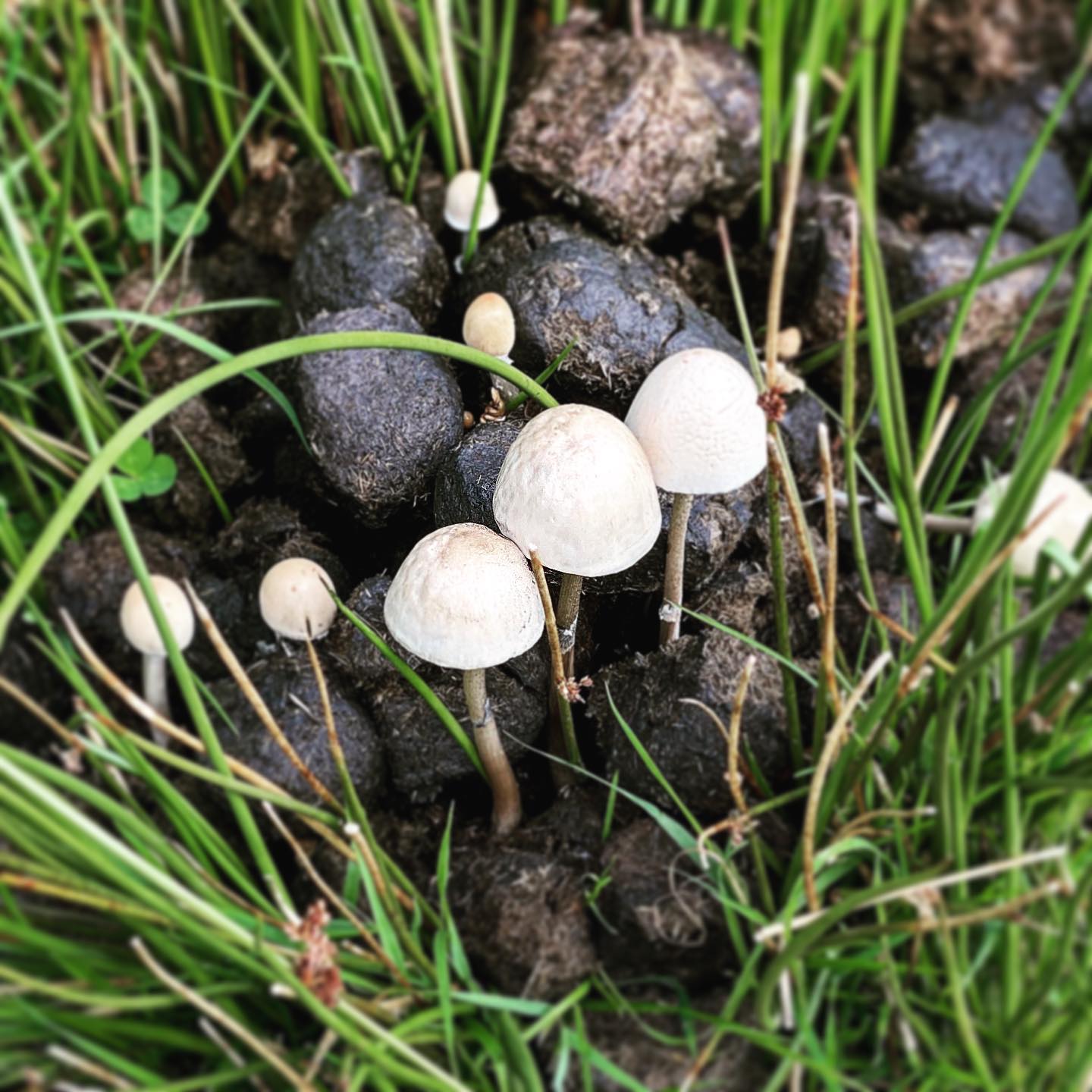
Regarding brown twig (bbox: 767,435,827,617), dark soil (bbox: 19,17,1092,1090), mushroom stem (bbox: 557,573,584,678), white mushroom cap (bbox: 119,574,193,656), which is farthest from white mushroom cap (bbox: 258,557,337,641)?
brown twig (bbox: 767,435,827,617)

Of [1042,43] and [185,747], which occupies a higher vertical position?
[1042,43]

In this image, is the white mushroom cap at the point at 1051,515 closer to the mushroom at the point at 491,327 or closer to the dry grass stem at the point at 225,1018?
the mushroom at the point at 491,327

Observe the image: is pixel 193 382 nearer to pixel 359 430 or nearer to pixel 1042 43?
pixel 359 430

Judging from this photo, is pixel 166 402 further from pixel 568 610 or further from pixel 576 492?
pixel 568 610

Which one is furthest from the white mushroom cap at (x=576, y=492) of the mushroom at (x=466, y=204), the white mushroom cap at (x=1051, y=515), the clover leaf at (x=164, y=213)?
the clover leaf at (x=164, y=213)

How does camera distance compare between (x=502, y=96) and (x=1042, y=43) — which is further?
(x=1042, y=43)

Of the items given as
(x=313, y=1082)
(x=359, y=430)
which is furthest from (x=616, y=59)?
(x=313, y=1082)
